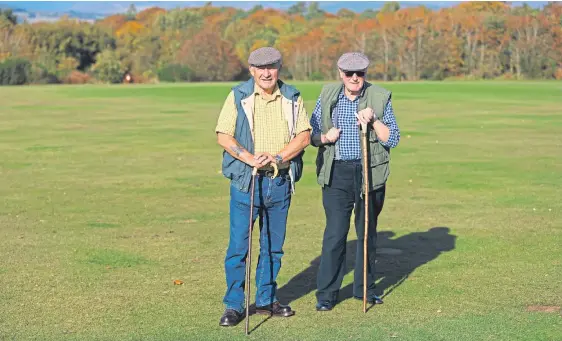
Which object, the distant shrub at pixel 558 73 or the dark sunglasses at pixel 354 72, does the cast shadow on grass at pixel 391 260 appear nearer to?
the dark sunglasses at pixel 354 72

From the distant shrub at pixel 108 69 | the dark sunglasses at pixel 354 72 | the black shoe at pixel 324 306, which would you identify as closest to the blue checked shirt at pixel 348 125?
the dark sunglasses at pixel 354 72

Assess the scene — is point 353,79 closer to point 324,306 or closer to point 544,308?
point 324,306

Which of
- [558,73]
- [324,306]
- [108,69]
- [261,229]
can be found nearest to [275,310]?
[324,306]

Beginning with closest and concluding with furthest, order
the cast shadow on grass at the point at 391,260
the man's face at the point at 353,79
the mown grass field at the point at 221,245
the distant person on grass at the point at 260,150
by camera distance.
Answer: the distant person on grass at the point at 260,150
the mown grass field at the point at 221,245
the man's face at the point at 353,79
the cast shadow on grass at the point at 391,260

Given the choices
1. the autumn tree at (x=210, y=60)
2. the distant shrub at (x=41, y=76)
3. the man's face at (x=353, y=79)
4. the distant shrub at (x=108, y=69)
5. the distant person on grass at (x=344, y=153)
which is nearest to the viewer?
the man's face at (x=353, y=79)

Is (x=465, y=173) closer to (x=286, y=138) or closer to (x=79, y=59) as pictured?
(x=286, y=138)

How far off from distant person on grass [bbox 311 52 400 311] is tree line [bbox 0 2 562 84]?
78464 millimetres

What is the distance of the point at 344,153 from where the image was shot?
29.3 feet

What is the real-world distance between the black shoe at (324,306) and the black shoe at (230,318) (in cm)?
76

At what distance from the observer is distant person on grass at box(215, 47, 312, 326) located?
8273 mm

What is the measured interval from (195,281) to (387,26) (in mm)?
91422

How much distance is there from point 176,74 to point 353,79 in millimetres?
86870

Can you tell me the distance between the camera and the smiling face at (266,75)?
8.22 m

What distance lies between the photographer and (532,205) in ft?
49.9
